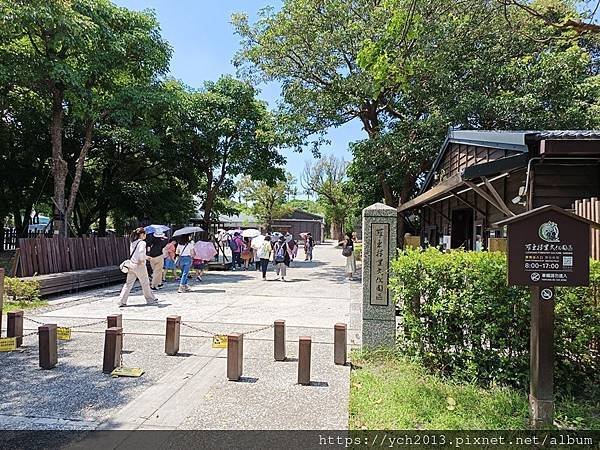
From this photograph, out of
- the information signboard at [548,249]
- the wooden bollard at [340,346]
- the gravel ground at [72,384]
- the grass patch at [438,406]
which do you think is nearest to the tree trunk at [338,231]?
the gravel ground at [72,384]

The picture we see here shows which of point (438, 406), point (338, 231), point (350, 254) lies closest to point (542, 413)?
point (438, 406)

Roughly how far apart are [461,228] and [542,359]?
11511 mm

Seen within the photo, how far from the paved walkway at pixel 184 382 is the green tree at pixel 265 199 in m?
46.5

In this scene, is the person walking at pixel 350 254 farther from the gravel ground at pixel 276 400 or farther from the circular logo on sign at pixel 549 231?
the circular logo on sign at pixel 549 231

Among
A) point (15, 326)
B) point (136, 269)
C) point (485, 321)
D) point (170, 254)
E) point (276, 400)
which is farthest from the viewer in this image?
point (170, 254)

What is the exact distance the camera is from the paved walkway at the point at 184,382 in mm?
4090

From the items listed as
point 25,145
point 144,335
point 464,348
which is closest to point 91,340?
point 144,335

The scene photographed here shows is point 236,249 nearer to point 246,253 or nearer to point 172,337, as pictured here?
point 246,253

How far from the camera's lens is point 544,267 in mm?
4027

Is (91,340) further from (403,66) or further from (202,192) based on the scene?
(202,192)

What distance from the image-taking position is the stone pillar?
20.4 ft

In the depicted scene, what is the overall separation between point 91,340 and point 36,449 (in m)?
3.58

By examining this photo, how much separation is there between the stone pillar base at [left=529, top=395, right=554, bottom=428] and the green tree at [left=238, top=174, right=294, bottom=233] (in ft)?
168

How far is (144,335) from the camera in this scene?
23.7 feet
